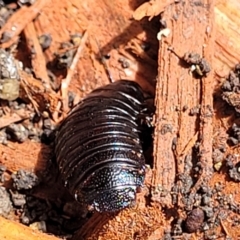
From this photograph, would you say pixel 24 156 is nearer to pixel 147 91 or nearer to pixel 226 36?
pixel 147 91

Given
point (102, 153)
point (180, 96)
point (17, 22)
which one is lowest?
point (102, 153)

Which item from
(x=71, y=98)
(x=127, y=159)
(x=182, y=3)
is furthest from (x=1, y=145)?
(x=182, y=3)

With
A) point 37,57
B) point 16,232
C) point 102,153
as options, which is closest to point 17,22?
point 37,57

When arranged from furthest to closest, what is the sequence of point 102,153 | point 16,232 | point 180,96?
point 180,96 < point 102,153 < point 16,232

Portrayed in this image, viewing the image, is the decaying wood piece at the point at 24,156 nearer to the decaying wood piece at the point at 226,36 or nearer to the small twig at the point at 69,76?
the small twig at the point at 69,76

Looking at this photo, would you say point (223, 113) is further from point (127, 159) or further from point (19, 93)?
point (19, 93)

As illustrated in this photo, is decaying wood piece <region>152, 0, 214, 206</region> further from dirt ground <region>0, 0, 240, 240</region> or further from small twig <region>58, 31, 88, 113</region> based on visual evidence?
small twig <region>58, 31, 88, 113</region>

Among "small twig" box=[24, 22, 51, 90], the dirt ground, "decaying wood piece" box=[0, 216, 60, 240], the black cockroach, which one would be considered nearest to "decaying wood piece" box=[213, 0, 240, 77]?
the dirt ground
